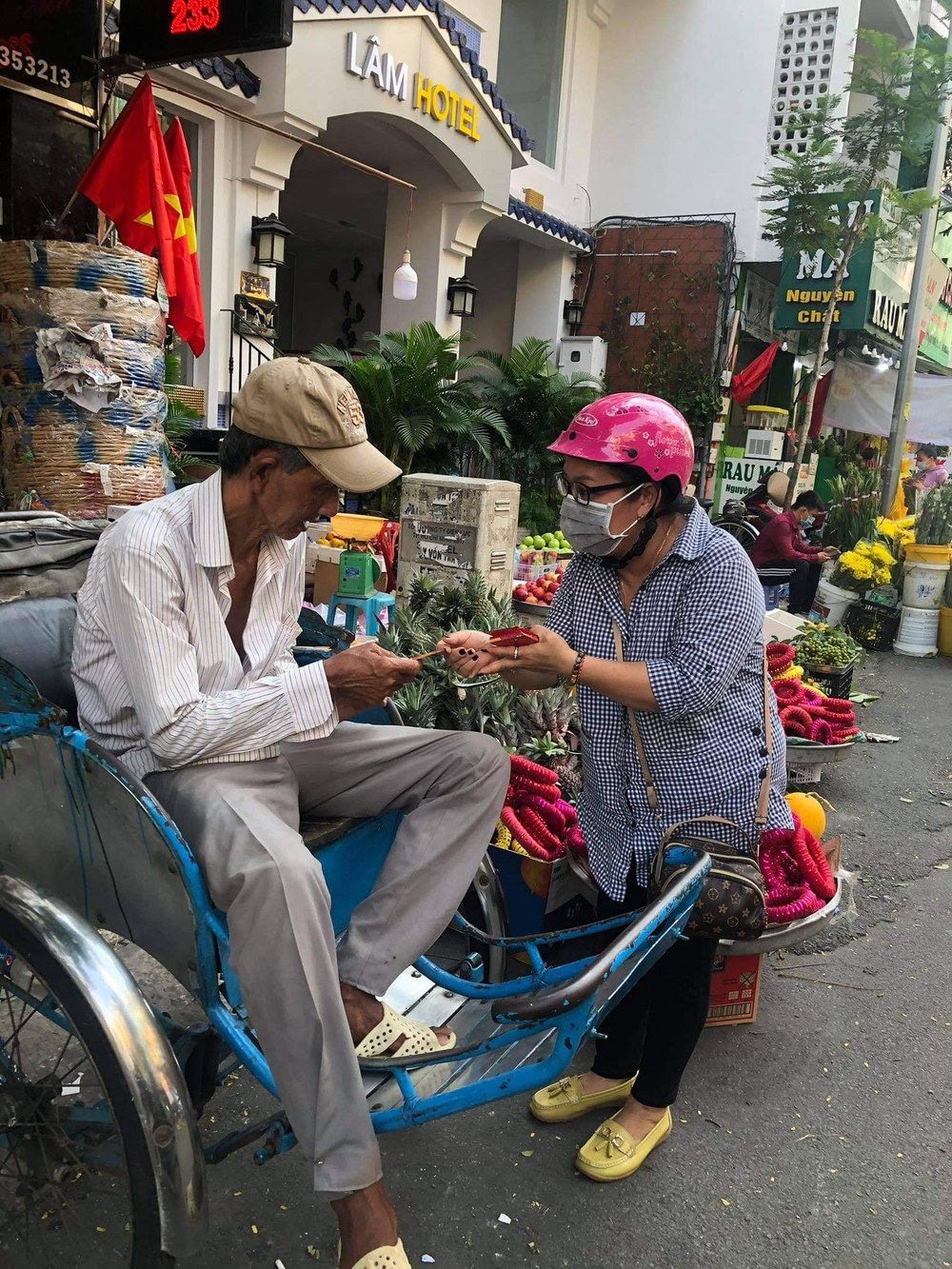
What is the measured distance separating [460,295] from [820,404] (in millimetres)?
10294

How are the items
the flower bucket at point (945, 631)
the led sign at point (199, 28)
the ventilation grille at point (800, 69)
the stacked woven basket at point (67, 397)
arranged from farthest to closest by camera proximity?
the ventilation grille at point (800, 69) < the flower bucket at point (945, 631) < the led sign at point (199, 28) < the stacked woven basket at point (67, 397)

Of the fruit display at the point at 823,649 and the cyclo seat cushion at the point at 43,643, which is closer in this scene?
the cyclo seat cushion at the point at 43,643

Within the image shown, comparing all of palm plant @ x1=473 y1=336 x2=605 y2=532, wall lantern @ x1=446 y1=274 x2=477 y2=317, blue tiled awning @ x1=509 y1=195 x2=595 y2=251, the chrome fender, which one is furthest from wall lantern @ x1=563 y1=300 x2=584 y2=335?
the chrome fender

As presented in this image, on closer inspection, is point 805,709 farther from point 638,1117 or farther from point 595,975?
point 595,975

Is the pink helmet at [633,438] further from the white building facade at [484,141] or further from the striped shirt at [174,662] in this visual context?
the white building facade at [484,141]

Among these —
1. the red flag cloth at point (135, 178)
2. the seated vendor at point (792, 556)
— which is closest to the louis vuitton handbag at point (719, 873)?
the red flag cloth at point (135, 178)

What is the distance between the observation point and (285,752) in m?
2.23

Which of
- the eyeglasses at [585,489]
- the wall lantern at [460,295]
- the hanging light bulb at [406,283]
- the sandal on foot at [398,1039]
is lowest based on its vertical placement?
the sandal on foot at [398,1039]

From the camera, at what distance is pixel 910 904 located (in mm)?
4070

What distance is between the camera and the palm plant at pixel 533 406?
1171 centimetres

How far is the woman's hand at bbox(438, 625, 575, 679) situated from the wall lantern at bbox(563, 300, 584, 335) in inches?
509

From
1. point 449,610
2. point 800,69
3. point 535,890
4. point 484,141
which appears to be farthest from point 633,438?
point 800,69

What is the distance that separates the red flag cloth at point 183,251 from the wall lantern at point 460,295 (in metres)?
5.72

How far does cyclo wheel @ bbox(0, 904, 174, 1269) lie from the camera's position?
5.33ft
